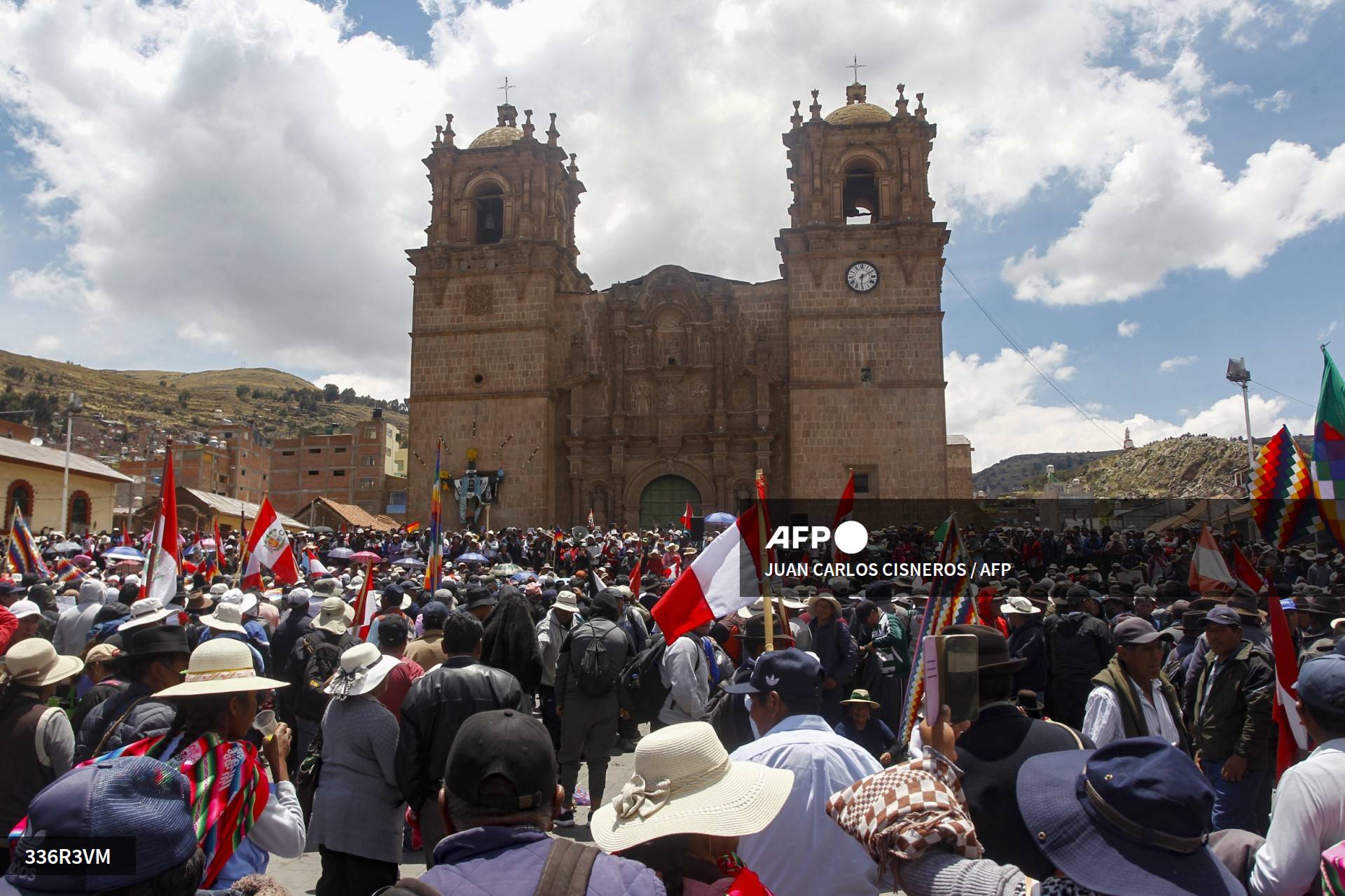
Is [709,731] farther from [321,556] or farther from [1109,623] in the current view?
[321,556]

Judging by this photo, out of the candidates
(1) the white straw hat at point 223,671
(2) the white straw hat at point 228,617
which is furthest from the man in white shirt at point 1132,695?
(2) the white straw hat at point 228,617

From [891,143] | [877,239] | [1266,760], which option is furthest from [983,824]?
[891,143]

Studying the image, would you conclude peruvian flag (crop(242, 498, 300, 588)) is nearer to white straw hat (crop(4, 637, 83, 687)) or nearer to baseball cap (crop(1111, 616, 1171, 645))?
white straw hat (crop(4, 637, 83, 687))

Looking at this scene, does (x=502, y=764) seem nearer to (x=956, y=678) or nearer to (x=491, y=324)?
(x=956, y=678)

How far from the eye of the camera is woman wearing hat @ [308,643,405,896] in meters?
4.48

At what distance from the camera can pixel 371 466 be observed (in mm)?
70250

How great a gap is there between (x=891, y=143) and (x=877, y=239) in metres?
3.71

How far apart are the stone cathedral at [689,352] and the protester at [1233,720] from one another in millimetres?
23037

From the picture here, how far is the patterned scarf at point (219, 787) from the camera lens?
3.00 m

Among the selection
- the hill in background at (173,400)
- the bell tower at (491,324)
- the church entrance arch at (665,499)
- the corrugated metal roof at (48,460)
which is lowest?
the church entrance arch at (665,499)

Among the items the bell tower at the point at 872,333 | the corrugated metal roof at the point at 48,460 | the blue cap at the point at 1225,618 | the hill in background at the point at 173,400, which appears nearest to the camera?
the blue cap at the point at 1225,618

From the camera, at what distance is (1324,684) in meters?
3.37

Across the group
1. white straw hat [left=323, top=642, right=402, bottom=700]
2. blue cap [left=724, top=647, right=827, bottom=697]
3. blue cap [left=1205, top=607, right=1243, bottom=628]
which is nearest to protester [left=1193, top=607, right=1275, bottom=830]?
blue cap [left=1205, top=607, right=1243, bottom=628]

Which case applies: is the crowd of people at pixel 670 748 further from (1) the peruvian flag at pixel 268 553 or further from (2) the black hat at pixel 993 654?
(1) the peruvian flag at pixel 268 553
